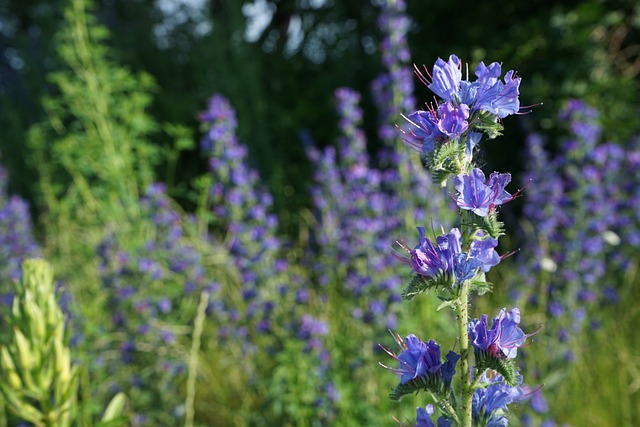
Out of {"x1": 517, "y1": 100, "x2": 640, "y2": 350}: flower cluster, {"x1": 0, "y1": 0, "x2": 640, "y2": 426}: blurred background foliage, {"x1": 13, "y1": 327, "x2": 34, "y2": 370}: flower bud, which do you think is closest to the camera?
{"x1": 13, "y1": 327, "x2": 34, "y2": 370}: flower bud

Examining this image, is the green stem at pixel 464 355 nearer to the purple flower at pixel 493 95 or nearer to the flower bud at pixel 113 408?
the purple flower at pixel 493 95

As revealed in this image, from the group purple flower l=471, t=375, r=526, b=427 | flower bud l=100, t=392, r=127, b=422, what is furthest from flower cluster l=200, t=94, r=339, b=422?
purple flower l=471, t=375, r=526, b=427

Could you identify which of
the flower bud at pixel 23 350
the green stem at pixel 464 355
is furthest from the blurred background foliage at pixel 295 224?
the flower bud at pixel 23 350

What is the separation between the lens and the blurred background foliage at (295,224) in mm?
3191

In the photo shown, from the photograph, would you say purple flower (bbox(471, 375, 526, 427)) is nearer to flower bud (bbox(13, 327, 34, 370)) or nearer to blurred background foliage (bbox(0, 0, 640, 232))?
flower bud (bbox(13, 327, 34, 370))

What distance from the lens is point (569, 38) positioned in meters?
5.11

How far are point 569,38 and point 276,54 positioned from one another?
323 centimetres

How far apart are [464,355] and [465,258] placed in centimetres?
14

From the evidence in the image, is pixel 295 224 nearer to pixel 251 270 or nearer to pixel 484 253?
pixel 251 270

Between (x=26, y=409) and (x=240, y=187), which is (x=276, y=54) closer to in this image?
(x=240, y=187)

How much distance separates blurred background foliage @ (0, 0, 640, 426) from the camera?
319cm

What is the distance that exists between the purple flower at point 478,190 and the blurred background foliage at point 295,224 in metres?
0.63

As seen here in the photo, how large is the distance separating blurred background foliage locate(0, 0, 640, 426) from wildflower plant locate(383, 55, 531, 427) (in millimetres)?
590

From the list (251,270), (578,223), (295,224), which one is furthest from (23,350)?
(295,224)
